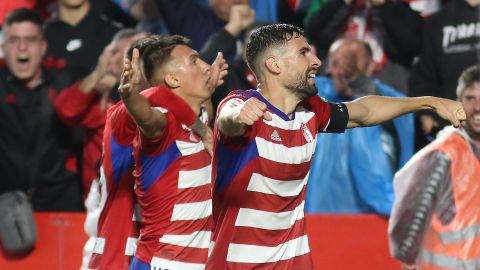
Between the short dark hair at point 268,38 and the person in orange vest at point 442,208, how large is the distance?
1.60 meters

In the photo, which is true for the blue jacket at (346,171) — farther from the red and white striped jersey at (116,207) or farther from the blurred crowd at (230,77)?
the red and white striped jersey at (116,207)

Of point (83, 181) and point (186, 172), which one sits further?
point (83, 181)

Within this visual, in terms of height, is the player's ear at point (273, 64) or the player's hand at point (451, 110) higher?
the player's ear at point (273, 64)

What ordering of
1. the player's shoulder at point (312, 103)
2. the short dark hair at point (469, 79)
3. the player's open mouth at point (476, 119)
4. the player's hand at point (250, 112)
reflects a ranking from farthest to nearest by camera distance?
1. the short dark hair at point (469, 79)
2. the player's open mouth at point (476, 119)
3. the player's shoulder at point (312, 103)
4. the player's hand at point (250, 112)

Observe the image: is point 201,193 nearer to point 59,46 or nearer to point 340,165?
point 340,165

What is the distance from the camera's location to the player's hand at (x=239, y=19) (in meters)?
7.76

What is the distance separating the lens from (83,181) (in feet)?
25.2

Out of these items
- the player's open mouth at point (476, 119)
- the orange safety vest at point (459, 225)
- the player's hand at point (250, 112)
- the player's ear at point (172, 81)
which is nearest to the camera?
Result: the player's hand at point (250, 112)

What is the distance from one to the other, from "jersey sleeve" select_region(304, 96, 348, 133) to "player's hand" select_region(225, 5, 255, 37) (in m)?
2.37

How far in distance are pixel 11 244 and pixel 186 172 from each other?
201 cm

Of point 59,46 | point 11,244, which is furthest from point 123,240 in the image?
point 59,46

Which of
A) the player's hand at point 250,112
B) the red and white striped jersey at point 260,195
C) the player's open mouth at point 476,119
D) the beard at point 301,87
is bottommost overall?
the player's open mouth at point 476,119

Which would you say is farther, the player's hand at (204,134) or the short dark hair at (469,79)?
the short dark hair at (469,79)

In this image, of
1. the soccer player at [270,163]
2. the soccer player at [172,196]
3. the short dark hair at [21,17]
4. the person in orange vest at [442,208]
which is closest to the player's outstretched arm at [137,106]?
the soccer player at [172,196]
